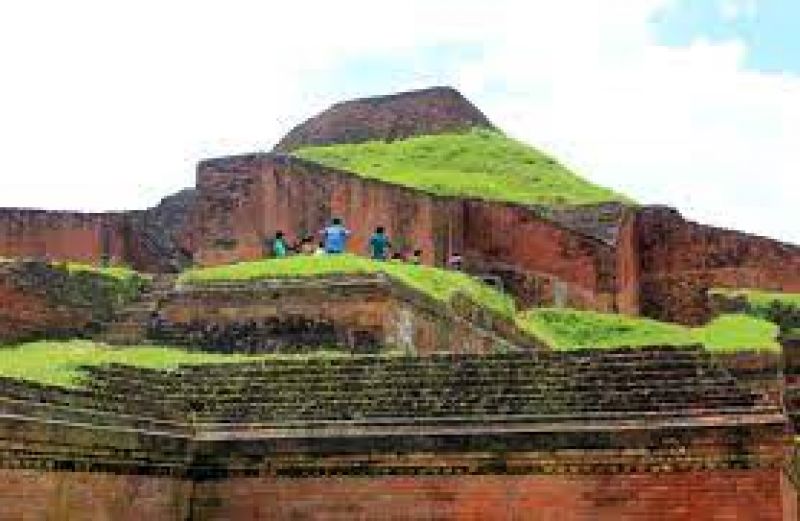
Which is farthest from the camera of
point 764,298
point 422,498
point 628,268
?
point 628,268

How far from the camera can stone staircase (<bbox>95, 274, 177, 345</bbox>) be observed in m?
12.0

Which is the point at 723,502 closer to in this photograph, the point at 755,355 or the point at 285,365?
the point at 285,365

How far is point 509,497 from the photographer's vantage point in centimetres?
857

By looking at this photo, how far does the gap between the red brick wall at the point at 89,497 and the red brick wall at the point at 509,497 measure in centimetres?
40

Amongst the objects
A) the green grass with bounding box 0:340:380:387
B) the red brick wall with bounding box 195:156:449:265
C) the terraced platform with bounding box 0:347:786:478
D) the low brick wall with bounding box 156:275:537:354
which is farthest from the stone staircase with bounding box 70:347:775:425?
the red brick wall with bounding box 195:156:449:265

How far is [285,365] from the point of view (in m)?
9.73

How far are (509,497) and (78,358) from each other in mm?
3673

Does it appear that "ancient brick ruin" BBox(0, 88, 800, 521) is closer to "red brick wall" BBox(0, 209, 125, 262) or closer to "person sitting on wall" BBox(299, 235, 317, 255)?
"person sitting on wall" BBox(299, 235, 317, 255)

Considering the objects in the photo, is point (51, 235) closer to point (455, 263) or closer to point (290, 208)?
point (290, 208)

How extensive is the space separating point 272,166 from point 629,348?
925cm

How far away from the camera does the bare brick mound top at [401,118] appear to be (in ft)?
92.2

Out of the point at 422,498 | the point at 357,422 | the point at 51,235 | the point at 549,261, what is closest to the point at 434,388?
the point at 357,422

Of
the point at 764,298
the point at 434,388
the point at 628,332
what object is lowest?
the point at 628,332

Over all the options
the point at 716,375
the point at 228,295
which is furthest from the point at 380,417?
the point at 228,295
